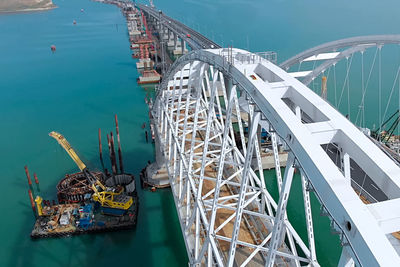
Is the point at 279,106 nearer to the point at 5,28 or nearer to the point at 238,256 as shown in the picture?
the point at 238,256

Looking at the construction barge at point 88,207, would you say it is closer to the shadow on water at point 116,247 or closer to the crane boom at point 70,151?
the crane boom at point 70,151

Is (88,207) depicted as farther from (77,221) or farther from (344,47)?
(344,47)

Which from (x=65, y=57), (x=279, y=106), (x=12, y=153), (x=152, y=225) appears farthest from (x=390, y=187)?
(x=65, y=57)

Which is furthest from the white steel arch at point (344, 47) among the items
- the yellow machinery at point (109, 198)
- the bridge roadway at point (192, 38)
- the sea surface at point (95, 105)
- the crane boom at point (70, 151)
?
the bridge roadway at point (192, 38)

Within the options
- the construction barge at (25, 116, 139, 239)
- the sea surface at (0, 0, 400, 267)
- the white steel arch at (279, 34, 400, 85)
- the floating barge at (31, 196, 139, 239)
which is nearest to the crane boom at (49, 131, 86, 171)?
the construction barge at (25, 116, 139, 239)

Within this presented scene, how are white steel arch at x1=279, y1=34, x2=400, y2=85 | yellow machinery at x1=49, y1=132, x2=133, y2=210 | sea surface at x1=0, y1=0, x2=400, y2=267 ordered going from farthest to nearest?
yellow machinery at x1=49, y1=132, x2=133, y2=210
sea surface at x1=0, y1=0, x2=400, y2=267
white steel arch at x1=279, y1=34, x2=400, y2=85

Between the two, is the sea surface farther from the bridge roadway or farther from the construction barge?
the bridge roadway
